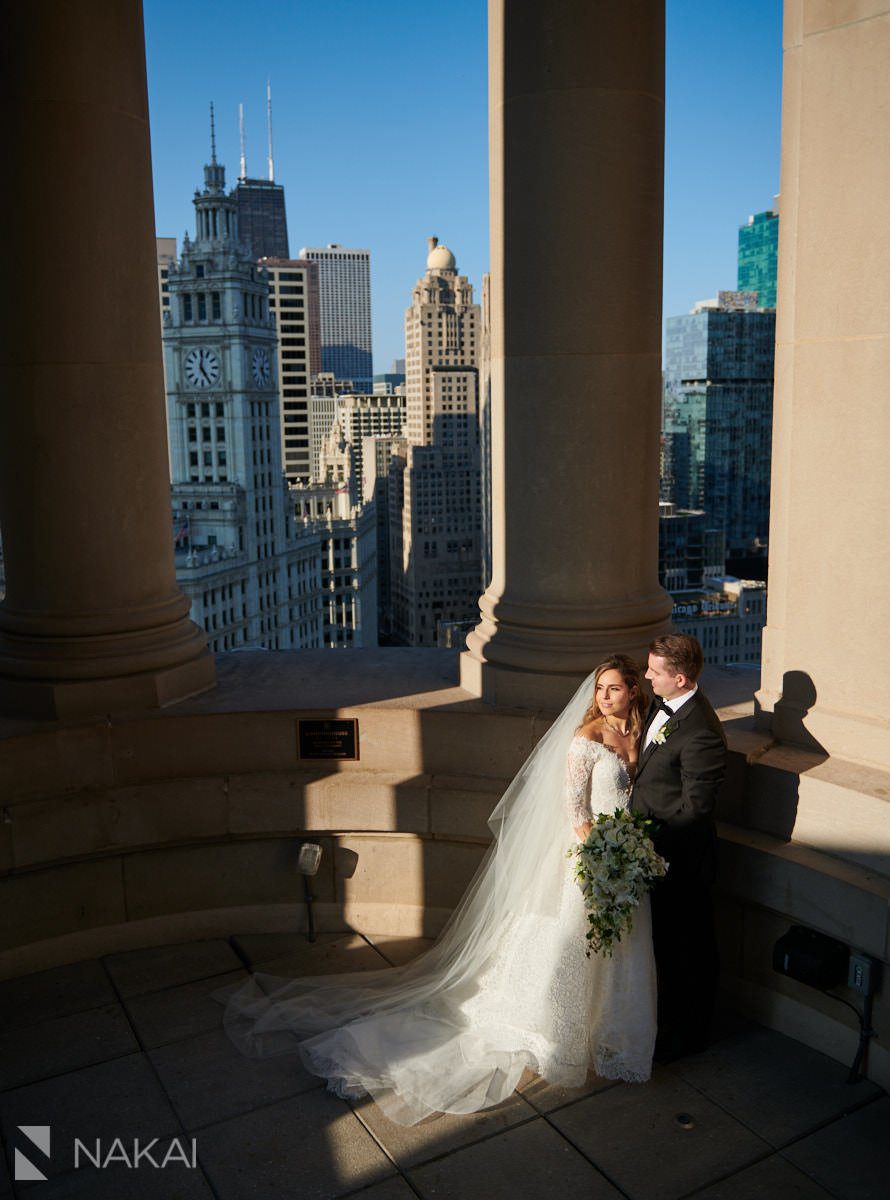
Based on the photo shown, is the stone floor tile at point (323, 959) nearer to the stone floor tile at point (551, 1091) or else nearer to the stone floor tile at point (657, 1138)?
the stone floor tile at point (551, 1091)

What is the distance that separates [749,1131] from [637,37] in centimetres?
1434

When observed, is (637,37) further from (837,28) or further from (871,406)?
(871,406)

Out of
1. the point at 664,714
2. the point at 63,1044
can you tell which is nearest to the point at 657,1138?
the point at 664,714

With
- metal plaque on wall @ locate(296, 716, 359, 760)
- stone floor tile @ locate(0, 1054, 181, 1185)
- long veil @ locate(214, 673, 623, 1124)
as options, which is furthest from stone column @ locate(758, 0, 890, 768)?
stone floor tile @ locate(0, 1054, 181, 1185)

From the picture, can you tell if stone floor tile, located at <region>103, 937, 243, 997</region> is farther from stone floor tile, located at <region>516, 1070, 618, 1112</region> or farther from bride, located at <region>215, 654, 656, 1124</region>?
stone floor tile, located at <region>516, 1070, 618, 1112</region>

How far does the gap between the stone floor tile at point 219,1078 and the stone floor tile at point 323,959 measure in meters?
2.00

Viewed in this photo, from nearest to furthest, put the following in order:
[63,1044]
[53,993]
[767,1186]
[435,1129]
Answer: [767,1186], [435,1129], [63,1044], [53,993]

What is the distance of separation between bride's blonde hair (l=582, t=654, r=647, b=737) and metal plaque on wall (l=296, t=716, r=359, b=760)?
4.61 m

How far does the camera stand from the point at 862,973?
41.8 ft

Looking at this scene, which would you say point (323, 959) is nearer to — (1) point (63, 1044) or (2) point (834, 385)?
(1) point (63, 1044)

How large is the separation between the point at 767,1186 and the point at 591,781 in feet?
14.9

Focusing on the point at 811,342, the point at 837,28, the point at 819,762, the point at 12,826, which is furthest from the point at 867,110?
the point at 12,826

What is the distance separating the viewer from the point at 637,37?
1617 centimetres

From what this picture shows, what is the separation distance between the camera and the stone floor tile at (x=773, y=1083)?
12.4 meters
